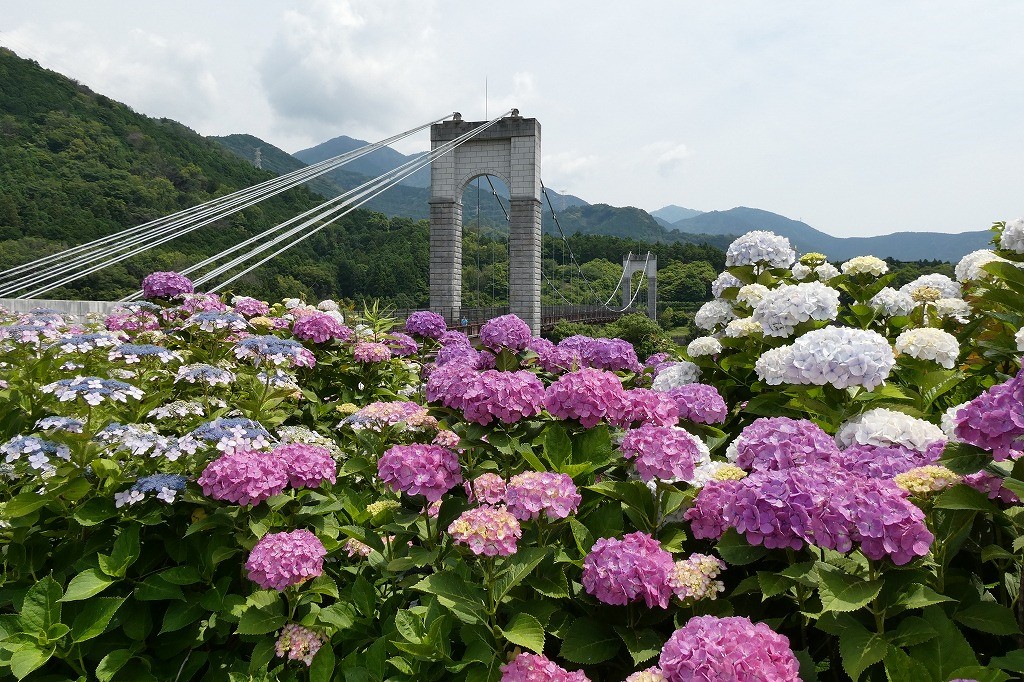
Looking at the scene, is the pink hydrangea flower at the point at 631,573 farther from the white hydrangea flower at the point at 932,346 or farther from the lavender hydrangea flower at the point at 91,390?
the lavender hydrangea flower at the point at 91,390

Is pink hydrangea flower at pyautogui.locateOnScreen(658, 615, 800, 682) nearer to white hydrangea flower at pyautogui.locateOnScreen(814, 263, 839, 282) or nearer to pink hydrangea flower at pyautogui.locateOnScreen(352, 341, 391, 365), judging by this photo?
pink hydrangea flower at pyautogui.locateOnScreen(352, 341, 391, 365)

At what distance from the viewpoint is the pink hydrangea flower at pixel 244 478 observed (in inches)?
60.7

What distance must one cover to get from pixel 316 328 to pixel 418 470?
1.87 meters

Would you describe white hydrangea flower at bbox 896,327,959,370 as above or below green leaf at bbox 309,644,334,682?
above

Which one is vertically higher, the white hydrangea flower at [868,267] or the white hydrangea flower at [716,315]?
the white hydrangea flower at [868,267]

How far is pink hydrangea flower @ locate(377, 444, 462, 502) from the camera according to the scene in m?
1.43

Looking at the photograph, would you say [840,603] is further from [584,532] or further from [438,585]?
[438,585]

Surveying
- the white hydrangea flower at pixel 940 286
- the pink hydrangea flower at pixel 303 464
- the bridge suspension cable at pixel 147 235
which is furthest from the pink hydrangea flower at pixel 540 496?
the bridge suspension cable at pixel 147 235

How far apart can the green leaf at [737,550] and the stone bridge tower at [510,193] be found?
16.6m

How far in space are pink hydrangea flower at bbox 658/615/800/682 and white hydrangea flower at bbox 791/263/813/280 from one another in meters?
2.75

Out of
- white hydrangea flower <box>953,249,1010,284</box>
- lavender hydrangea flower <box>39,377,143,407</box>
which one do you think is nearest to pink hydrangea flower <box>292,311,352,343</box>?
lavender hydrangea flower <box>39,377,143,407</box>

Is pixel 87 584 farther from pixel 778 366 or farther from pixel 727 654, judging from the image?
pixel 778 366

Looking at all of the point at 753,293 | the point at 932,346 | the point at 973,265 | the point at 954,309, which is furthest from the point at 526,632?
the point at 973,265

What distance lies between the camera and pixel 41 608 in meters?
1.63
